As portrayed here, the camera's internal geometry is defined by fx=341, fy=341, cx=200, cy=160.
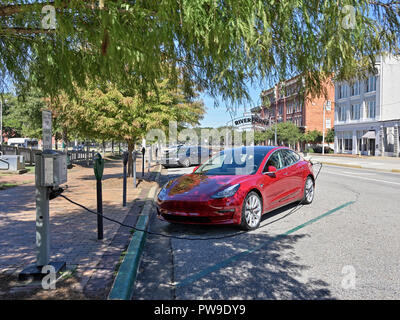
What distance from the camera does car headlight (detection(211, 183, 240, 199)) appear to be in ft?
18.9

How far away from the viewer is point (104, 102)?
1190 centimetres

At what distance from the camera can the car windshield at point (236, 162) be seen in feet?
22.6

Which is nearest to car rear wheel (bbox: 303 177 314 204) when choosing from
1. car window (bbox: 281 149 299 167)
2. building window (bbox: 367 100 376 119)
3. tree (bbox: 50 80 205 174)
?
car window (bbox: 281 149 299 167)

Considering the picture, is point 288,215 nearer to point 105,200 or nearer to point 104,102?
point 105,200

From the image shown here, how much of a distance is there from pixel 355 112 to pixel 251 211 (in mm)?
47902

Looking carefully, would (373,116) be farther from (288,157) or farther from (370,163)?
(288,157)

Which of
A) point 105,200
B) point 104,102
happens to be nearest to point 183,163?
point 104,102

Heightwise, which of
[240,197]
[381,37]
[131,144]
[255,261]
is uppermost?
[381,37]

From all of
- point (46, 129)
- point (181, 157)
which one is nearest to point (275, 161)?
point (46, 129)

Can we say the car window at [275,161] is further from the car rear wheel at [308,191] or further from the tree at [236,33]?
the tree at [236,33]

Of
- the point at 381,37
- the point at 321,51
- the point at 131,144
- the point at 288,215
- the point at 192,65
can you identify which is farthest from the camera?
the point at 131,144

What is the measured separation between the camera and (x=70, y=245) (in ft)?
16.5

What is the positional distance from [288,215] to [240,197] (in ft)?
6.44

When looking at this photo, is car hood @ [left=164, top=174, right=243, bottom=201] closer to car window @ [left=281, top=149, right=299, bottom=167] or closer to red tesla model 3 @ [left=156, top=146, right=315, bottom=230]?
red tesla model 3 @ [left=156, top=146, right=315, bottom=230]
